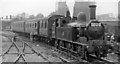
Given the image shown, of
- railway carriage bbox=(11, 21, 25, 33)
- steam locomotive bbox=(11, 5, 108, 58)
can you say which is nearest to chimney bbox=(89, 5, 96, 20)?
steam locomotive bbox=(11, 5, 108, 58)

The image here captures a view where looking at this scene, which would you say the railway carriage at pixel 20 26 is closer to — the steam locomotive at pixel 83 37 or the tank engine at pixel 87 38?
the steam locomotive at pixel 83 37

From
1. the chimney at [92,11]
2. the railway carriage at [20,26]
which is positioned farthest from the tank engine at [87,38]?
the railway carriage at [20,26]

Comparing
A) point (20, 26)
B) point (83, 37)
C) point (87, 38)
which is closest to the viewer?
point (83, 37)

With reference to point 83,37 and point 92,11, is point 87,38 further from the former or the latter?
point 92,11

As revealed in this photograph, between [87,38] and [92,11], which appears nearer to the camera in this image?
[92,11]

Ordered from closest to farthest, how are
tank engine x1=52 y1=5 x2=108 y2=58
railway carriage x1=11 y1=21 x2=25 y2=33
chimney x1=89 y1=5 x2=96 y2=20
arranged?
tank engine x1=52 y1=5 x2=108 y2=58 → chimney x1=89 y1=5 x2=96 y2=20 → railway carriage x1=11 y1=21 x2=25 y2=33

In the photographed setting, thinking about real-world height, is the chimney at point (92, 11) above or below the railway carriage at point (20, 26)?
above

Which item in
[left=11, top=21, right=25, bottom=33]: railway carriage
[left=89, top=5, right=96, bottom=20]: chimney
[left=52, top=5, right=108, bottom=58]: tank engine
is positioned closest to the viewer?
[left=52, top=5, right=108, bottom=58]: tank engine

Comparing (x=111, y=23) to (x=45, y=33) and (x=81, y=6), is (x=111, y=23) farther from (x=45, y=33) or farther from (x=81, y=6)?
(x=81, y=6)

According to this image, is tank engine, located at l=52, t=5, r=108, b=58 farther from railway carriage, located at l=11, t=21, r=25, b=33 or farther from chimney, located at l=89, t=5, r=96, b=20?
railway carriage, located at l=11, t=21, r=25, b=33

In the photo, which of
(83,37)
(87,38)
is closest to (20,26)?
(87,38)

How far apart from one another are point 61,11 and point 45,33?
45.8 meters

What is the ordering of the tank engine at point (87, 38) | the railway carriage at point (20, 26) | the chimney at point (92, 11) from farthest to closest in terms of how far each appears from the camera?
1. the railway carriage at point (20, 26)
2. the chimney at point (92, 11)
3. the tank engine at point (87, 38)

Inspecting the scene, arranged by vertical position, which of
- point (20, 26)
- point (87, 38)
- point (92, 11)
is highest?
point (92, 11)
